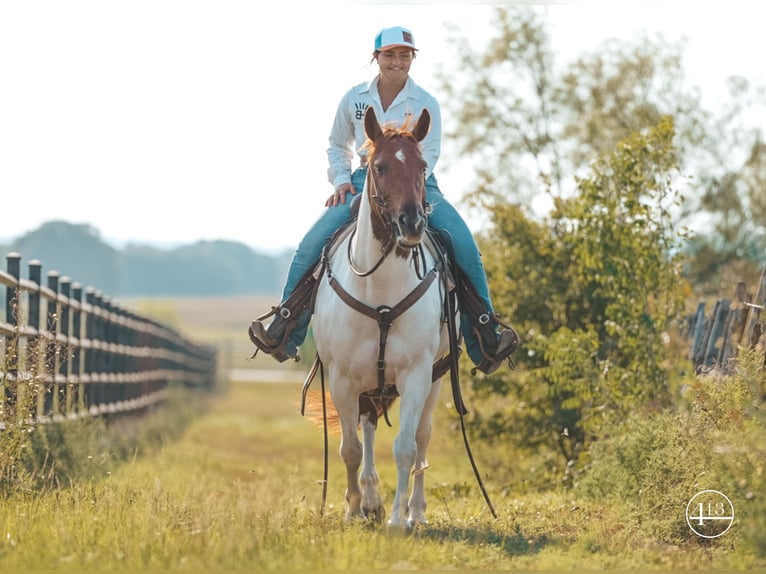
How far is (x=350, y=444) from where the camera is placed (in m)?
9.49

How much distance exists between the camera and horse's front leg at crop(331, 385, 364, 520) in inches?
361

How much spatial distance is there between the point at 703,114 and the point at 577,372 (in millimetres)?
18315

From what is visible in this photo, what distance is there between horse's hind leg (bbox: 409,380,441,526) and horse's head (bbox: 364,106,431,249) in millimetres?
1940

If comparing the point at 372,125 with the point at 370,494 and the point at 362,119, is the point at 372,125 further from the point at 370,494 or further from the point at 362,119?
the point at 370,494

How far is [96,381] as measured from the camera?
16266 millimetres

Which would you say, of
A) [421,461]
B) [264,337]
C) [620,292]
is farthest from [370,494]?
[620,292]

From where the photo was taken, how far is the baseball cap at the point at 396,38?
9.26 meters

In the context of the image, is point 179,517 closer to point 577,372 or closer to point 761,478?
point 761,478

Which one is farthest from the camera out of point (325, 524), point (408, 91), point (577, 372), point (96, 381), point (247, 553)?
point (96, 381)

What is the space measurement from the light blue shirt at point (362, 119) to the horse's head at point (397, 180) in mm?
880

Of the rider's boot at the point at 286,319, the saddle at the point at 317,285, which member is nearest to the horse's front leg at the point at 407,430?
the saddle at the point at 317,285

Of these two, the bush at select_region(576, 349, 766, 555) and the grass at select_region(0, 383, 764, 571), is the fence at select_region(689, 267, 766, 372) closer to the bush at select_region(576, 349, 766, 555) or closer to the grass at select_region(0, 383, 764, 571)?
the bush at select_region(576, 349, 766, 555)

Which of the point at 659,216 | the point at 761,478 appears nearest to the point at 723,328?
the point at 659,216

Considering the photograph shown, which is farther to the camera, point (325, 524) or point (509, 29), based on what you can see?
point (509, 29)
